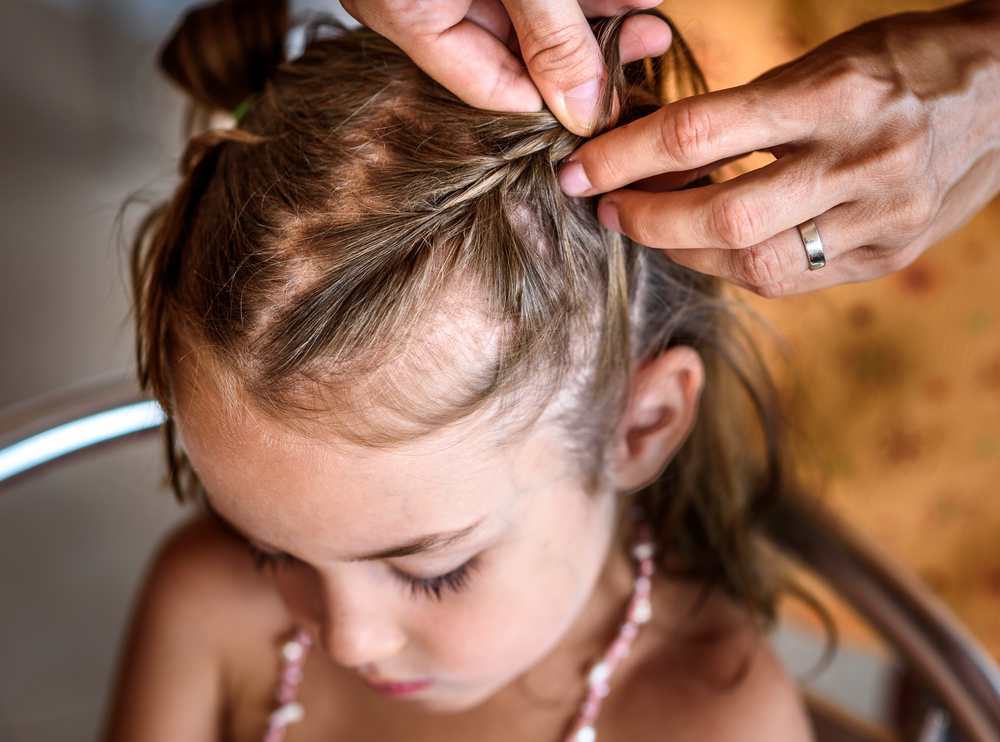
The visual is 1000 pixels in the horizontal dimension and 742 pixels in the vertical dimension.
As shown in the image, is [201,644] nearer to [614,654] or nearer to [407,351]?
[614,654]

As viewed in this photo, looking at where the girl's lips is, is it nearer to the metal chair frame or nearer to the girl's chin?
the girl's chin

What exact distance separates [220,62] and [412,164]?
0.31 m

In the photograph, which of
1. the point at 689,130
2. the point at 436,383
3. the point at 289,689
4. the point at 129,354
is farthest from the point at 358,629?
the point at 129,354

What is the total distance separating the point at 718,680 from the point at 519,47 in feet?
2.10

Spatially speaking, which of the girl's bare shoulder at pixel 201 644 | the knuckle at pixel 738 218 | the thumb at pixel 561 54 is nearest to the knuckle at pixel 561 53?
the thumb at pixel 561 54

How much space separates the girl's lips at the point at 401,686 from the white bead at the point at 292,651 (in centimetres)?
23

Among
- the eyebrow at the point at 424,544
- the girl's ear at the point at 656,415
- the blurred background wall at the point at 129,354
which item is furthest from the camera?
the blurred background wall at the point at 129,354

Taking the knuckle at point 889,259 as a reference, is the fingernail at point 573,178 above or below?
above

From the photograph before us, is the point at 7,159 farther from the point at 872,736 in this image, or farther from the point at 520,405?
the point at 872,736

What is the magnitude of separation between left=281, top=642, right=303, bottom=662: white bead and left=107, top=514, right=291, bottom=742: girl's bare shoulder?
0.03 metres

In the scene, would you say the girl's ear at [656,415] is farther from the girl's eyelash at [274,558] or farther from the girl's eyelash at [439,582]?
the girl's eyelash at [274,558]

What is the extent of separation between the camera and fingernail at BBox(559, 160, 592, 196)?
517 millimetres

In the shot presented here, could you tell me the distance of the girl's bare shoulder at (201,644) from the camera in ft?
2.94

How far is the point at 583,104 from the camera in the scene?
1.64 ft
